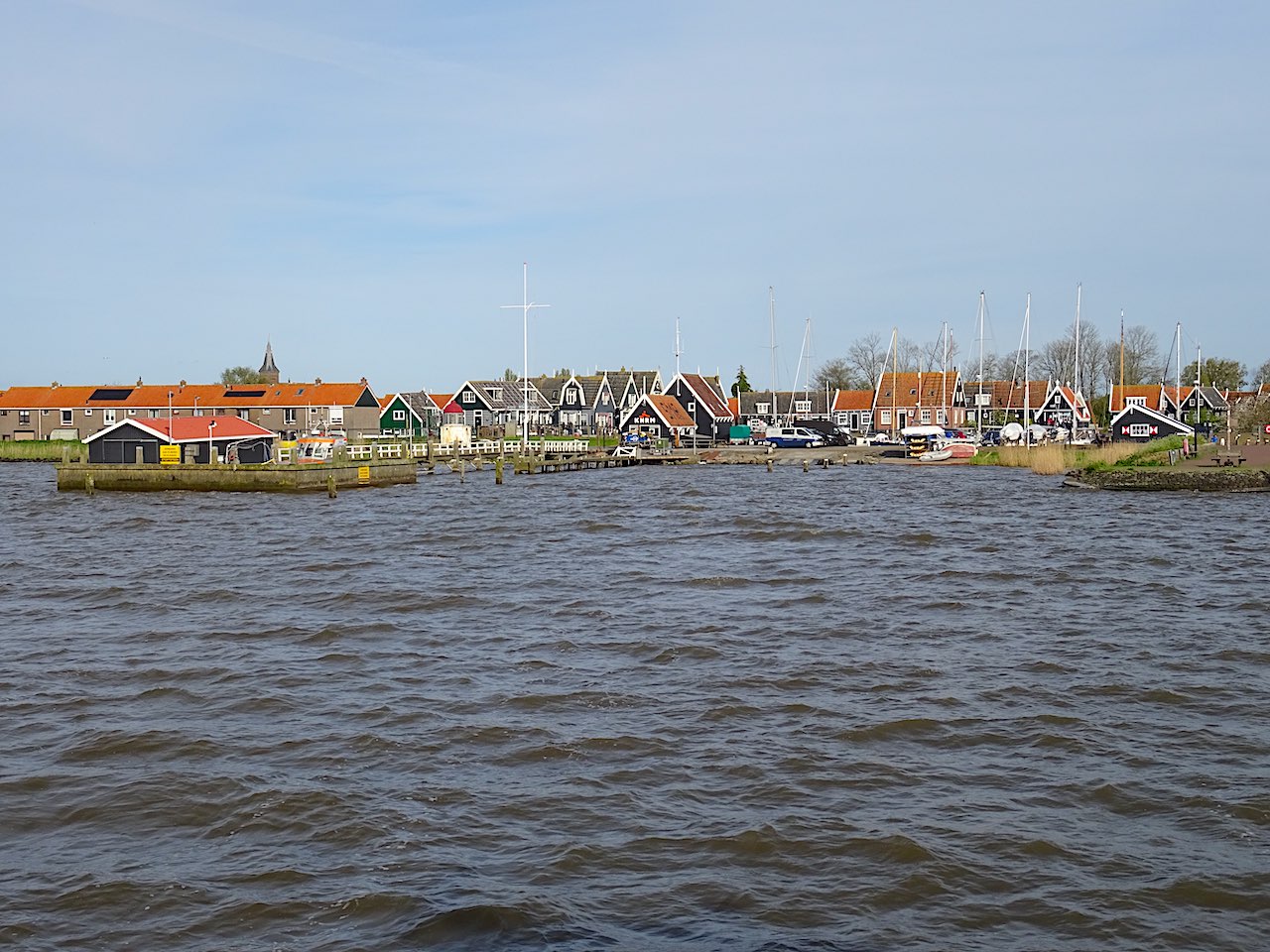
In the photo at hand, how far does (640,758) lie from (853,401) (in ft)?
350

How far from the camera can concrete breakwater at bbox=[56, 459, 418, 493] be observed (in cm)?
5406

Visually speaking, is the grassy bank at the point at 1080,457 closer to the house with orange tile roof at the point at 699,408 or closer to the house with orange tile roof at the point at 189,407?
the house with orange tile roof at the point at 699,408

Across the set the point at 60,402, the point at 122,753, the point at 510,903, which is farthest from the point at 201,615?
the point at 60,402

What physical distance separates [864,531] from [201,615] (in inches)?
837

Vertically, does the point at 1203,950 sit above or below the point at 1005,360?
below

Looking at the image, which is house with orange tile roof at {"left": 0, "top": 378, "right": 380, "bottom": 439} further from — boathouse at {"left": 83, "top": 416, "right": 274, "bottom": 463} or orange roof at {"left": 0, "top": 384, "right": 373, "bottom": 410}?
boathouse at {"left": 83, "top": 416, "right": 274, "bottom": 463}

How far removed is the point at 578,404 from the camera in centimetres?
11581

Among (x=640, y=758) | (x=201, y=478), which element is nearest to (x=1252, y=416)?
(x=201, y=478)

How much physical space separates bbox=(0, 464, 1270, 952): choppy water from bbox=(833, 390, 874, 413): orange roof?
293ft

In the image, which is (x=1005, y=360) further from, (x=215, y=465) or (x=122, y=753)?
(x=122, y=753)

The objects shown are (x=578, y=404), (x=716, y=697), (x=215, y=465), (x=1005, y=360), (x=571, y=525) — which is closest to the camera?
(x=716, y=697)

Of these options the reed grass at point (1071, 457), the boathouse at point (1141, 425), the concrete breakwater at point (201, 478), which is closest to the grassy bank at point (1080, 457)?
the reed grass at point (1071, 457)

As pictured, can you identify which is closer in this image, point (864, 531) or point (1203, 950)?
point (1203, 950)

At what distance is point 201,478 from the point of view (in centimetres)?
5459
